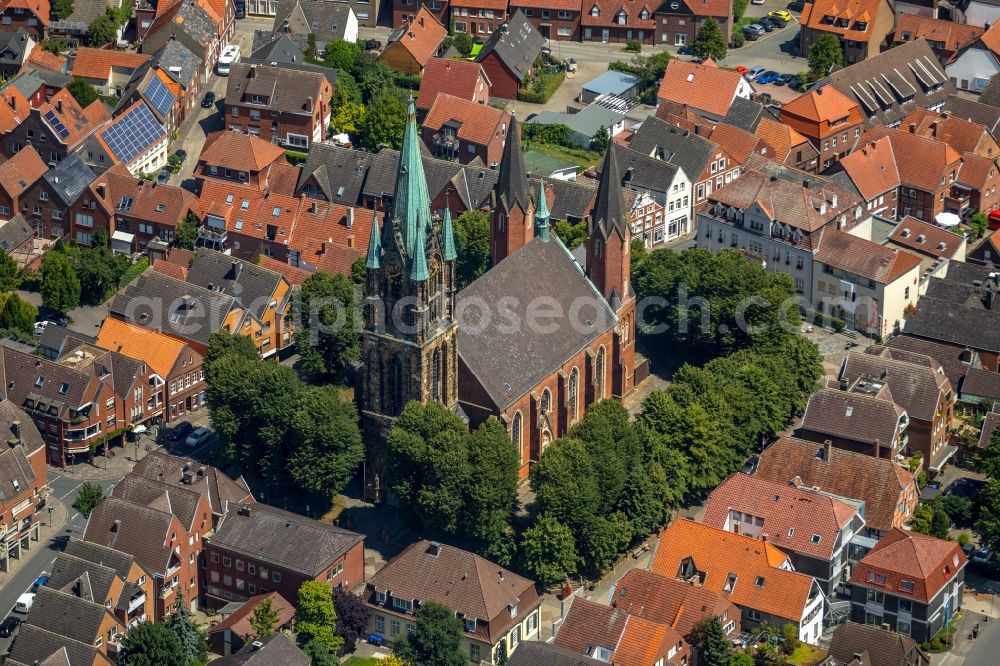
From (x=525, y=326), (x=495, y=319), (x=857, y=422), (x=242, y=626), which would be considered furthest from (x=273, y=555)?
(x=857, y=422)

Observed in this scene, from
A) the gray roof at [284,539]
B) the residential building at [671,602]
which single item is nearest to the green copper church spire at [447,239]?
the gray roof at [284,539]

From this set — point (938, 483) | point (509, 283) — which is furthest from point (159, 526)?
point (938, 483)

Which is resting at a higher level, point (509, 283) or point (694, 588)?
point (509, 283)

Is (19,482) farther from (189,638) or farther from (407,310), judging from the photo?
(407,310)

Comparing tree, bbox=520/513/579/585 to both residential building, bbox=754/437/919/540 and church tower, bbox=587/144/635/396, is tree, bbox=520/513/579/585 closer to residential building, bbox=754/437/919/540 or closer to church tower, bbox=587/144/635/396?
residential building, bbox=754/437/919/540

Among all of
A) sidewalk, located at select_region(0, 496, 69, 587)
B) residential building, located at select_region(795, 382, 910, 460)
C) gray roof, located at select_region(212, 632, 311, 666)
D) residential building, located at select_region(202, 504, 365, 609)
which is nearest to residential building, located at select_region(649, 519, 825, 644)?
residential building, located at select_region(795, 382, 910, 460)

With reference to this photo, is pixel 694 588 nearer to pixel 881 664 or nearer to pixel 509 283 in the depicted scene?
pixel 881 664

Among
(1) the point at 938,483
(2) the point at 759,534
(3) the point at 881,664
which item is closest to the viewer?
(3) the point at 881,664
